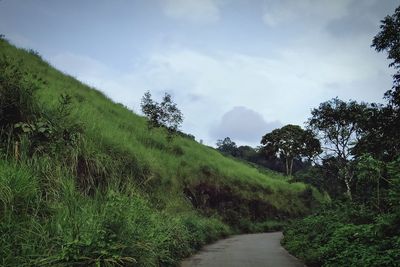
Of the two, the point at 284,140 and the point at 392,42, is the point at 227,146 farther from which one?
the point at 392,42

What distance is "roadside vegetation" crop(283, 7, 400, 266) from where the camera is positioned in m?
8.27

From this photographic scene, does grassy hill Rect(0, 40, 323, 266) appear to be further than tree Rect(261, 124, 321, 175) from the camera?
No

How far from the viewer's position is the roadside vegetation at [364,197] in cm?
827

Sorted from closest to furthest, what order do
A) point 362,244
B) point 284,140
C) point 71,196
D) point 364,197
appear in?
point 71,196, point 362,244, point 364,197, point 284,140

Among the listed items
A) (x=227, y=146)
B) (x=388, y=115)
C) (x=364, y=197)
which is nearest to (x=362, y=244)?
(x=364, y=197)

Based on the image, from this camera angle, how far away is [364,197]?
13.5 meters

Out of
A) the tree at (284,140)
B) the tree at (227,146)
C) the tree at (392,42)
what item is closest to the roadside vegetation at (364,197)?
the tree at (392,42)

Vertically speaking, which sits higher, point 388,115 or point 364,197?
point 388,115

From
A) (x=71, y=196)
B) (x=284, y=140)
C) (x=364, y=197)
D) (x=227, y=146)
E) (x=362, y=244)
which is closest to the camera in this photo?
(x=71, y=196)

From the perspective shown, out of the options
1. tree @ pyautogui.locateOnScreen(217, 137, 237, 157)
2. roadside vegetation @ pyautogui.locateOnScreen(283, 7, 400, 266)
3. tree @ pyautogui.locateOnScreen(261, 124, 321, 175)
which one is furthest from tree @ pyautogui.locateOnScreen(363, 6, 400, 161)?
tree @ pyautogui.locateOnScreen(217, 137, 237, 157)

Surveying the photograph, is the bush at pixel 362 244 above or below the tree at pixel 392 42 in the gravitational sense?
below

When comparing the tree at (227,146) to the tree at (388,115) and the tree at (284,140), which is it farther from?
the tree at (388,115)

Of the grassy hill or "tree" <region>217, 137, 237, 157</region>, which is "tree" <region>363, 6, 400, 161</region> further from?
"tree" <region>217, 137, 237, 157</region>

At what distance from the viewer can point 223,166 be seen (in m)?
33.9
